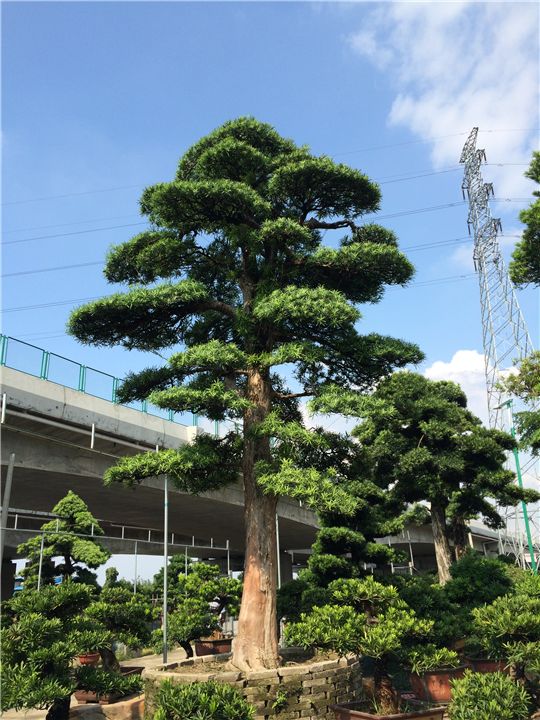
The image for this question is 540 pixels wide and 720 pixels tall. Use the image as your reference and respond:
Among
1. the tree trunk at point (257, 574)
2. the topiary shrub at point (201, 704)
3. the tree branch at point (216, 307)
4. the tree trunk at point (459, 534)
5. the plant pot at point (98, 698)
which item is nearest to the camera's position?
the topiary shrub at point (201, 704)

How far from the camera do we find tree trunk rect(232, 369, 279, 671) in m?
7.41

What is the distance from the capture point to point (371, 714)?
6.14 meters

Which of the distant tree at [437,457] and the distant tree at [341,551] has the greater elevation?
the distant tree at [437,457]

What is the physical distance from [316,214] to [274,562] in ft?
18.8

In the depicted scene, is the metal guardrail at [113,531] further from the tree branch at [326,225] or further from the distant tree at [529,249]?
the distant tree at [529,249]

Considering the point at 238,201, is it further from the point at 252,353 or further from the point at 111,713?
the point at 111,713

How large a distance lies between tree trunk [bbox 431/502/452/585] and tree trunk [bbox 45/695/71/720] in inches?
488

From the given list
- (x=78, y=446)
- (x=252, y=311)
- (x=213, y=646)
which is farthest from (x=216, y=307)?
(x=213, y=646)

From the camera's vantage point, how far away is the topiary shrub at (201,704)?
502 centimetres

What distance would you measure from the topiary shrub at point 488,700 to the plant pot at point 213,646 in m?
8.19

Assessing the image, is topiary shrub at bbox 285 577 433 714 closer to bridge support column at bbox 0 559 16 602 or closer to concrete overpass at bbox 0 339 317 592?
concrete overpass at bbox 0 339 317 592

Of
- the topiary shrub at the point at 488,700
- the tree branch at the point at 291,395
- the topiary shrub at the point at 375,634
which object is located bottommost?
the topiary shrub at the point at 488,700

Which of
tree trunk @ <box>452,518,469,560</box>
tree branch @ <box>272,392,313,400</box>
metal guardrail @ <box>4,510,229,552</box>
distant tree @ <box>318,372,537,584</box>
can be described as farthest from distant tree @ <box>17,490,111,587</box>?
tree trunk @ <box>452,518,469,560</box>

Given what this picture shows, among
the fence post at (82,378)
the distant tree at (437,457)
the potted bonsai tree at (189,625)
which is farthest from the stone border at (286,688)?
the distant tree at (437,457)
